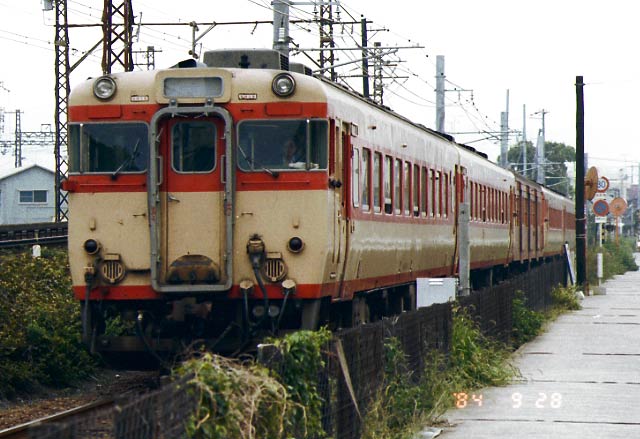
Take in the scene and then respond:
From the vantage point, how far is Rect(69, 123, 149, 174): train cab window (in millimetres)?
12820

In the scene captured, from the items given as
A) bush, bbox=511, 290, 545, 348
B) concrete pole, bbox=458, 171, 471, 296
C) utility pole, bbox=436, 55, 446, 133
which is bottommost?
bush, bbox=511, 290, 545, 348

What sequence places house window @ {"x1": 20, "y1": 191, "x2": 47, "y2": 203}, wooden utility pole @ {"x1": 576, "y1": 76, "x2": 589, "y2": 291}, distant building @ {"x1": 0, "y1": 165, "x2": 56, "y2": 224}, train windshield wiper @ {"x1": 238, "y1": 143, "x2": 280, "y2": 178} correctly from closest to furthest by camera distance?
1. train windshield wiper @ {"x1": 238, "y1": 143, "x2": 280, "y2": 178}
2. wooden utility pole @ {"x1": 576, "y1": 76, "x2": 589, "y2": 291}
3. distant building @ {"x1": 0, "y1": 165, "x2": 56, "y2": 224}
4. house window @ {"x1": 20, "y1": 191, "x2": 47, "y2": 203}

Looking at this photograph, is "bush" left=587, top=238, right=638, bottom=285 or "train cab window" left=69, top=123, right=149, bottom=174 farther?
"bush" left=587, top=238, right=638, bottom=285

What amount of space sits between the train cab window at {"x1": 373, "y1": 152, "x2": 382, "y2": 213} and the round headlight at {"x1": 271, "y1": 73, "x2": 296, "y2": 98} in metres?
2.91

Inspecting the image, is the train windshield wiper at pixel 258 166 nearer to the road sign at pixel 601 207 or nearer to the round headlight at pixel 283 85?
the round headlight at pixel 283 85

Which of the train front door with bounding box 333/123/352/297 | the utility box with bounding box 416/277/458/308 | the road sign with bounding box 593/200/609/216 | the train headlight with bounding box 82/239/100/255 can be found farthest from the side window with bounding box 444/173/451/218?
the road sign with bounding box 593/200/609/216

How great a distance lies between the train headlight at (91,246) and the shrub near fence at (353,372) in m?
3.10

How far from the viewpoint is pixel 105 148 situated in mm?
12938

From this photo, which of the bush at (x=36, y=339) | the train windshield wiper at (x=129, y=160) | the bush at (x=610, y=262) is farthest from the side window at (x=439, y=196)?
the bush at (x=610, y=262)

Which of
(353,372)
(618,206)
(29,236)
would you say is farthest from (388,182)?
(618,206)

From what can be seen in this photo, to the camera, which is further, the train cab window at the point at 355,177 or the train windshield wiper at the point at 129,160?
the train cab window at the point at 355,177

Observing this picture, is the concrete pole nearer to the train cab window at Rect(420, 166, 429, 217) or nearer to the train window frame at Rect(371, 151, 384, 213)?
the train window frame at Rect(371, 151, 384, 213)

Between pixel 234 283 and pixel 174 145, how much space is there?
1433 mm

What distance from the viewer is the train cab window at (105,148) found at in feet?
42.1
